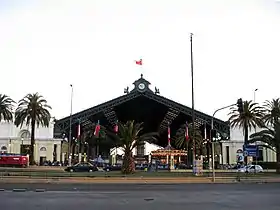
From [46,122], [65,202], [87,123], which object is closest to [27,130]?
[87,123]

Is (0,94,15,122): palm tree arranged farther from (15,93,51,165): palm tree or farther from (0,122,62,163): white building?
(0,122,62,163): white building

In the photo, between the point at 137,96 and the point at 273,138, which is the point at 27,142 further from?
the point at 273,138

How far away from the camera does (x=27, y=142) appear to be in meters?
96.6

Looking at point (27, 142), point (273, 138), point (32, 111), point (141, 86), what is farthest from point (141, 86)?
point (27, 142)

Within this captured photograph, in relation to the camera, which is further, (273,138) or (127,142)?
(273,138)

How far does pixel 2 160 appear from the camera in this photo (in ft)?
218

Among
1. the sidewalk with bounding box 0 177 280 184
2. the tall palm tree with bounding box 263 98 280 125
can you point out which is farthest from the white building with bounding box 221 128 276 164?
the sidewalk with bounding box 0 177 280 184

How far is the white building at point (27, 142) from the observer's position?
9544 centimetres

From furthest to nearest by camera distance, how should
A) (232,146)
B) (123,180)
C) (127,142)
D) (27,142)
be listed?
(232,146) → (27,142) → (127,142) → (123,180)

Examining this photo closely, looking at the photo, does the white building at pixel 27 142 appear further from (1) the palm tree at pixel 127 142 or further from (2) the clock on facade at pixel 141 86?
(1) the palm tree at pixel 127 142

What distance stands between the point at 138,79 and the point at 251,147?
35.8 meters

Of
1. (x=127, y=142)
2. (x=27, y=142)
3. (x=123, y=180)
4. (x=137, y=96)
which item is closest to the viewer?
(x=123, y=180)

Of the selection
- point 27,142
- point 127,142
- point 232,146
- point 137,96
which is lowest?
point 127,142

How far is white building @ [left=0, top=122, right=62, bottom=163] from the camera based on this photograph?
313 feet
